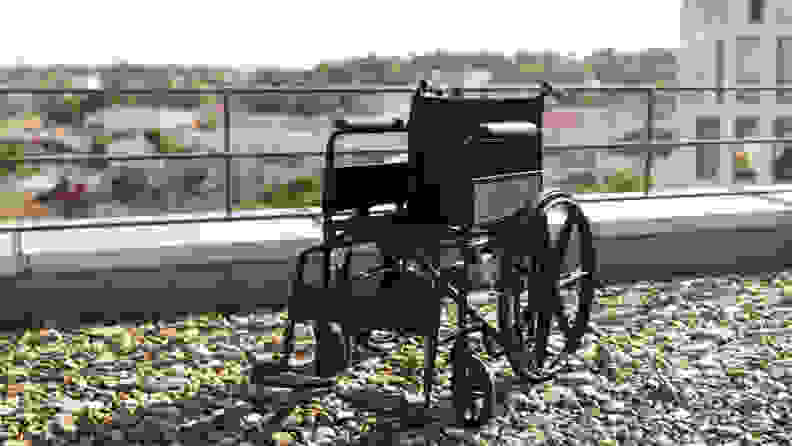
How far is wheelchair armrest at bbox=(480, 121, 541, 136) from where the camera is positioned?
3.42 metres

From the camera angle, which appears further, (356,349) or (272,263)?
(272,263)

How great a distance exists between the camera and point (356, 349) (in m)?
4.29

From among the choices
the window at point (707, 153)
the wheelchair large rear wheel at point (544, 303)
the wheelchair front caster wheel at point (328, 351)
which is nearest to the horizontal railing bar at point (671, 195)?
the wheelchair large rear wheel at point (544, 303)

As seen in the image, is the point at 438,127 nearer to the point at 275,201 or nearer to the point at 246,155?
the point at 246,155

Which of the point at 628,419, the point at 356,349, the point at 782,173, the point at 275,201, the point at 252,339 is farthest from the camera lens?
the point at 782,173

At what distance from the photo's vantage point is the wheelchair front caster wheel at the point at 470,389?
11.6ft

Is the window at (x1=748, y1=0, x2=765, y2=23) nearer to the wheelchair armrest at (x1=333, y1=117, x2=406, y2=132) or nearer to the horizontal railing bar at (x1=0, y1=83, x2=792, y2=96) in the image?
the horizontal railing bar at (x1=0, y1=83, x2=792, y2=96)

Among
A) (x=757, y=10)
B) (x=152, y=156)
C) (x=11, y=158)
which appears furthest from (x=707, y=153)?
(x=11, y=158)

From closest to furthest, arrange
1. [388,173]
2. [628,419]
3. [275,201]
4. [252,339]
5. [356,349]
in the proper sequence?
[628,419]
[388,173]
[356,349]
[252,339]
[275,201]

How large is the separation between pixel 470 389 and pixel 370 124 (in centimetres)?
104

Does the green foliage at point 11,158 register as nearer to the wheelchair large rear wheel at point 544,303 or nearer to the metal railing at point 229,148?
the metal railing at point 229,148

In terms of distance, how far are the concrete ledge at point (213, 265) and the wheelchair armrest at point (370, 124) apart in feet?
4.19

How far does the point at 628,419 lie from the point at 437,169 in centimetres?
110

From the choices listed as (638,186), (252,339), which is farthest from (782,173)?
(252,339)
